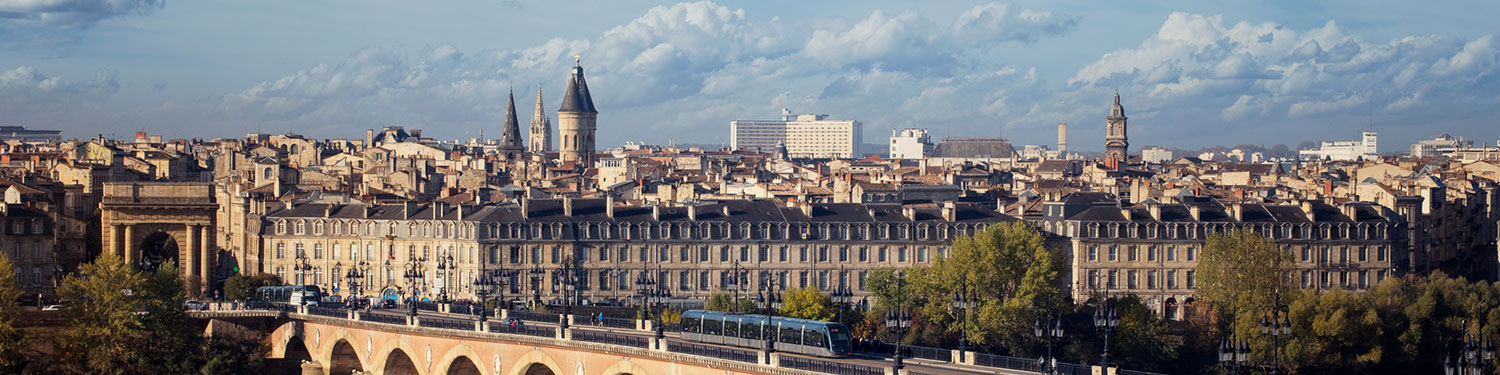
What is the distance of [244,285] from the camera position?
8725 centimetres

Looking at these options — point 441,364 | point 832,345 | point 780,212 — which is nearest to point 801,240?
point 780,212

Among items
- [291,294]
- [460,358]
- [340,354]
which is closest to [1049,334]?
[460,358]

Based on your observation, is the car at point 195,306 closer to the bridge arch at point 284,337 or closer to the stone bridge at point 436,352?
the stone bridge at point 436,352

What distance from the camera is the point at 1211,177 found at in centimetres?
15888

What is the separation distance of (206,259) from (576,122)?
10266cm

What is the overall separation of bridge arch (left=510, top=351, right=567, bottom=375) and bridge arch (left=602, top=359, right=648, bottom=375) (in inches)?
114

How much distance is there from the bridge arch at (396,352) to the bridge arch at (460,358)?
3.03 feet

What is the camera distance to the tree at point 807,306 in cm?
7656

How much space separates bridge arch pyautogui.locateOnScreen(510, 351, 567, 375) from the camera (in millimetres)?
60656

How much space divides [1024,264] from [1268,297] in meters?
9.49

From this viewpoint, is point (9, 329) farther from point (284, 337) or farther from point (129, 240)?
point (129, 240)

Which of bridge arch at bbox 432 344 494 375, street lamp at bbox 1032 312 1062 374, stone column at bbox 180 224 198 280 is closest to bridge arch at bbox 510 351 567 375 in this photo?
bridge arch at bbox 432 344 494 375

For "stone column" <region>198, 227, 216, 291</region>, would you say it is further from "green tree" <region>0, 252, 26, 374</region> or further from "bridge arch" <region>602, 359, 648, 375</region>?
"bridge arch" <region>602, 359, 648, 375</region>

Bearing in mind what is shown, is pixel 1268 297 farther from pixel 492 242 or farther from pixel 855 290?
pixel 492 242
